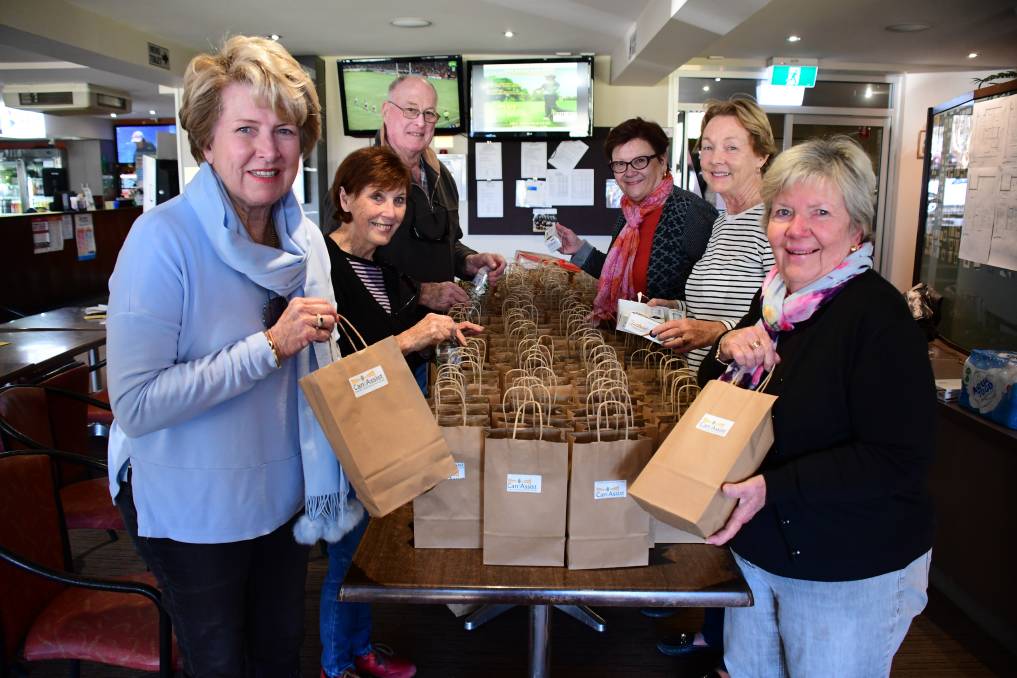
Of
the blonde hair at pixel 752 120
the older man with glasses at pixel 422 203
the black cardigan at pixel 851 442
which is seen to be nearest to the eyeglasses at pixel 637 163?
the blonde hair at pixel 752 120

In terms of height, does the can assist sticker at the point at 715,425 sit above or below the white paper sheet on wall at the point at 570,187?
below

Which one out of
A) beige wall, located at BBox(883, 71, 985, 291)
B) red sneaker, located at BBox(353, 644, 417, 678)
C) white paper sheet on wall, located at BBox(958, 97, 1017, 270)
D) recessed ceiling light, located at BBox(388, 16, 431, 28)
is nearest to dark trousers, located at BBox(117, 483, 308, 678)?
red sneaker, located at BBox(353, 644, 417, 678)

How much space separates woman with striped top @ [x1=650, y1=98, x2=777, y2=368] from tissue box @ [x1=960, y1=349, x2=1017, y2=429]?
128cm

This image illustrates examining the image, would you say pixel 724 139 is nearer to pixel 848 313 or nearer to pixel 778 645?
pixel 848 313

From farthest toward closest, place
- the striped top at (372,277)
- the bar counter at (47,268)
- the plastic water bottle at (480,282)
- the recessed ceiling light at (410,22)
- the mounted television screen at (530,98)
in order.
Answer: the bar counter at (47,268)
the mounted television screen at (530,98)
the recessed ceiling light at (410,22)
the plastic water bottle at (480,282)
the striped top at (372,277)

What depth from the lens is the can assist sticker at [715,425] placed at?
1.42 metres

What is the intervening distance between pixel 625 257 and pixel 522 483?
1466mm

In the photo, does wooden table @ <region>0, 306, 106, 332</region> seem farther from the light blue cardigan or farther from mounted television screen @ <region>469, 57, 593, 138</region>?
mounted television screen @ <region>469, 57, 593, 138</region>

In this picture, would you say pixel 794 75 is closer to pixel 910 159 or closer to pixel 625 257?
pixel 910 159

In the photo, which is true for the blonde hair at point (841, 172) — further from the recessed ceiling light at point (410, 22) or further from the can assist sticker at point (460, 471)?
the recessed ceiling light at point (410, 22)

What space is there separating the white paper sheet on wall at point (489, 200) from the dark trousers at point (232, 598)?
5.32 m

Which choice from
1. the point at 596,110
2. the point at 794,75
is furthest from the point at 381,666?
the point at 794,75

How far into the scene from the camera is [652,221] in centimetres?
275

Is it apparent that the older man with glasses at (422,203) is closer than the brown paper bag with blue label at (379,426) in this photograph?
No
